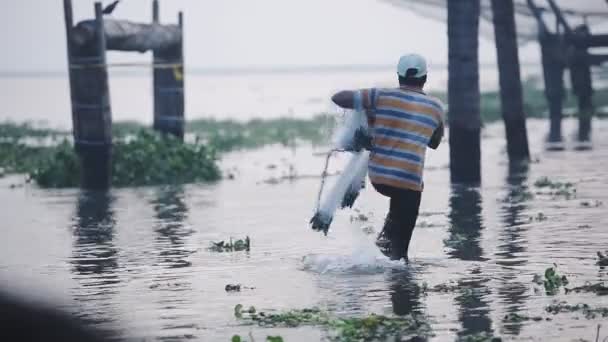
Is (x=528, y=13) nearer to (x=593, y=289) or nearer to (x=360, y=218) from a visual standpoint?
(x=360, y=218)

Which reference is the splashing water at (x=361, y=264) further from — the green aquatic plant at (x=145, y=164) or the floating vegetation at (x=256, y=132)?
the floating vegetation at (x=256, y=132)

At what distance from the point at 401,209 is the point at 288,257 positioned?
5.68ft

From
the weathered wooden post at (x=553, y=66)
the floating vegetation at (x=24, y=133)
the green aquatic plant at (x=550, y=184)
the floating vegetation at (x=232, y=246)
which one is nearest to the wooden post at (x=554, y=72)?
the weathered wooden post at (x=553, y=66)

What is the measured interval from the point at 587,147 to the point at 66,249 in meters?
16.2

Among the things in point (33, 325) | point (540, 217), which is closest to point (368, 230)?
point (540, 217)

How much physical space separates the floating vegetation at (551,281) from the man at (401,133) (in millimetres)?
1247

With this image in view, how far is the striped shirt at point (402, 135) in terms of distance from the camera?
9852 mm

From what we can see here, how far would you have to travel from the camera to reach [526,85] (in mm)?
79500

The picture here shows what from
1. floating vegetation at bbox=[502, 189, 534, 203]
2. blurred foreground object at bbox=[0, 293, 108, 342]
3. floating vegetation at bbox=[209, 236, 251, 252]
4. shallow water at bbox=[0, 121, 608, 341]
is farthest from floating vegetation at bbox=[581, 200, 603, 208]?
blurred foreground object at bbox=[0, 293, 108, 342]

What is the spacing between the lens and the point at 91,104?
19969 millimetres

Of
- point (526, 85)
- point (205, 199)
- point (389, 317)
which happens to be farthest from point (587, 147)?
point (526, 85)

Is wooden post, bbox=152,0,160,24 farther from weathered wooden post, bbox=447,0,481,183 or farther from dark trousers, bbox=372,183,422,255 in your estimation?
dark trousers, bbox=372,183,422,255

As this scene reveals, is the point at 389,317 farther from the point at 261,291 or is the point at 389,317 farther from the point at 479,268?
the point at 479,268

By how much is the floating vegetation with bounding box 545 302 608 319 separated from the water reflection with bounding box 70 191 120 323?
2.68m
